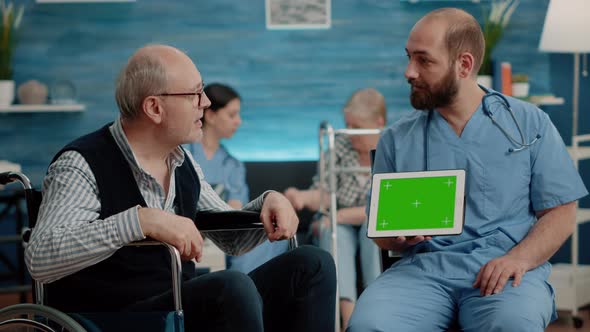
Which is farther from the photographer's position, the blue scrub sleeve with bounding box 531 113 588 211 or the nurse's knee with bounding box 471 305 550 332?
the blue scrub sleeve with bounding box 531 113 588 211

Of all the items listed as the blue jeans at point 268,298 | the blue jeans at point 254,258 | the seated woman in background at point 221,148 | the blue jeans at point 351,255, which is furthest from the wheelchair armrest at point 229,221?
the seated woman in background at point 221,148

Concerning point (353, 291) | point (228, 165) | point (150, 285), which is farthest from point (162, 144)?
point (228, 165)

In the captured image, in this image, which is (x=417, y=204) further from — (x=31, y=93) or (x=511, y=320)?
(x=31, y=93)

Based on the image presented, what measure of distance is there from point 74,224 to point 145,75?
1.39 feet

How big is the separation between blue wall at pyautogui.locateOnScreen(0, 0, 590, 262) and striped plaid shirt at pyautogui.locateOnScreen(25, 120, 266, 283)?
9.84 feet

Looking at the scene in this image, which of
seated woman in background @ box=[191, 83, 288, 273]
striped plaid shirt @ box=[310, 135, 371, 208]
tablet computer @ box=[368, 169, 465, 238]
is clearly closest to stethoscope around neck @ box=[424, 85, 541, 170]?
tablet computer @ box=[368, 169, 465, 238]

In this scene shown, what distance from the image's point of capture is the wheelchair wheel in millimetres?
1920

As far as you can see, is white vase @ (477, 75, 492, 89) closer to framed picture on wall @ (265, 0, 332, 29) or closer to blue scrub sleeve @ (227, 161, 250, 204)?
framed picture on wall @ (265, 0, 332, 29)

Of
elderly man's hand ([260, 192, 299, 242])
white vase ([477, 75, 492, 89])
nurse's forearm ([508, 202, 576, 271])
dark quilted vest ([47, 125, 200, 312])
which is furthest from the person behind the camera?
white vase ([477, 75, 492, 89])

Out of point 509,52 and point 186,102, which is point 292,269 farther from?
point 509,52

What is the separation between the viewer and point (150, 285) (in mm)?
2133

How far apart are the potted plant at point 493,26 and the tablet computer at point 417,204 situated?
2.64 metres

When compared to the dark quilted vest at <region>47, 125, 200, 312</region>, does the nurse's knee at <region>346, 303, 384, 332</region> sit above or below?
below

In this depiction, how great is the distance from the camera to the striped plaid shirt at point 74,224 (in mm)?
1916
